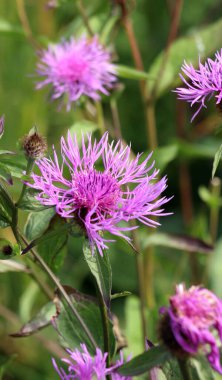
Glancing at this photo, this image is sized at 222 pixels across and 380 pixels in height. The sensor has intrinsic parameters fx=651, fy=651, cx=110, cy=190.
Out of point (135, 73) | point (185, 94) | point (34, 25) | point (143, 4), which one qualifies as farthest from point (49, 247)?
point (143, 4)

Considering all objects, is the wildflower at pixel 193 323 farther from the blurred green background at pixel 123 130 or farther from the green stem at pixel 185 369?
the blurred green background at pixel 123 130

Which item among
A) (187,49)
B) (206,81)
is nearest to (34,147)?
(206,81)

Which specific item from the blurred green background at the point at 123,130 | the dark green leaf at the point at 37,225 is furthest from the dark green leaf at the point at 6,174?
the blurred green background at the point at 123,130

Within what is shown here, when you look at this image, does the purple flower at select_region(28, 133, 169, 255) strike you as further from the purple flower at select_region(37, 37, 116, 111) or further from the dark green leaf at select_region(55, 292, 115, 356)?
the purple flower at select_region(37, 37, 116, 111)

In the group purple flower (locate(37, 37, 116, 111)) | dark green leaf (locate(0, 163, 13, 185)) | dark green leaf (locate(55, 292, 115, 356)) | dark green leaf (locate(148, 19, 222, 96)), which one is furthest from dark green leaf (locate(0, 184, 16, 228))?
dark green leaf (locate(148, 19, 222, 96))

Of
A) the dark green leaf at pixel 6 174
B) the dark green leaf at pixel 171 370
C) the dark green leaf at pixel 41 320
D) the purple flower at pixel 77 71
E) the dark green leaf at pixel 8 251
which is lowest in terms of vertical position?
the dark green leaf at pixel 171 370

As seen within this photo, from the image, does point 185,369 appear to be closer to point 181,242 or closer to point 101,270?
point 101,270
